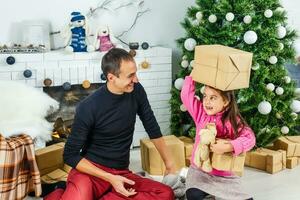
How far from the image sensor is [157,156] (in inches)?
99.4

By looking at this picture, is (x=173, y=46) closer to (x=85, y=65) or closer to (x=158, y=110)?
(x=158, y=110)

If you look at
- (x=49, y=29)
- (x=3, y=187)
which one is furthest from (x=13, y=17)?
(x=3, y=187)

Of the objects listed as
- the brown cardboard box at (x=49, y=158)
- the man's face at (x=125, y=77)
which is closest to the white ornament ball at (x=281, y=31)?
the man's face at (x=125, y=77)

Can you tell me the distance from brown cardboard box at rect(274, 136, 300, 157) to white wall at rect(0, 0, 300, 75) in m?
1.02

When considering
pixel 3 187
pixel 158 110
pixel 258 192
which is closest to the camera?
pixel 3 187

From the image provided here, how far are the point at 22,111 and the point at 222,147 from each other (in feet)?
3.14

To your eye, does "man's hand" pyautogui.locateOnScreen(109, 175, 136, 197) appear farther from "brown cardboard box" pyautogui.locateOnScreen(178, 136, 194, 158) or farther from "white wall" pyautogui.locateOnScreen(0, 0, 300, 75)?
"white wall" pyautogui.locateOnScreen(0, 0, 300, 75)

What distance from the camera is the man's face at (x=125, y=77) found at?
1.85 metres

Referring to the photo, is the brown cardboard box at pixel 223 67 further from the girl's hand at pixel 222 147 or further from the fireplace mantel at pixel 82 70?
the fireplace mantel at pixel 82 70

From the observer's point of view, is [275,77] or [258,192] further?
[275,77]

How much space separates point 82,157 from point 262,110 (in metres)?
1.26

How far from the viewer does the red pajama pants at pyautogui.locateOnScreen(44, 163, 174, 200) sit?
1.84 m

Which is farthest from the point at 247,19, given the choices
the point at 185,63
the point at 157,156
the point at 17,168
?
the point at 17,168

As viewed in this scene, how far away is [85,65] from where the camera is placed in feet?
9.31
